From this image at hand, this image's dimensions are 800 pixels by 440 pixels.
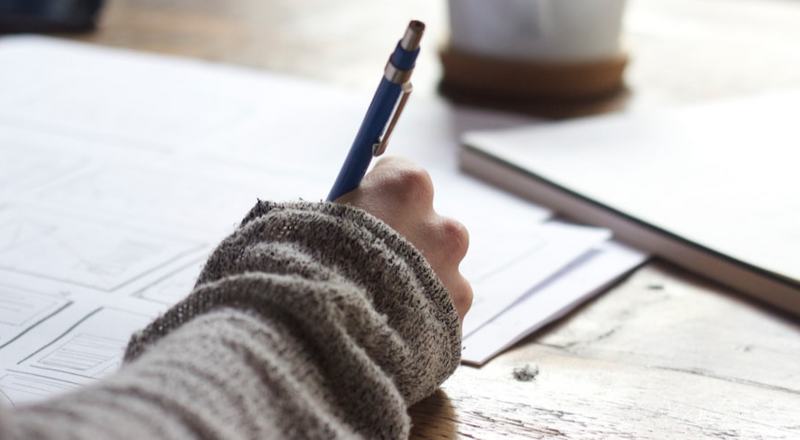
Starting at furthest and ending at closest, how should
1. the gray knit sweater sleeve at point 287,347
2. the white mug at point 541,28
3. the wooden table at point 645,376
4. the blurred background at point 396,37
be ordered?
1. the blurred background at point 396,37
2. the white mug at point 541,28
3. the wooden table at point 645,376
4. the gray knit sweater sleeve at point 287,347

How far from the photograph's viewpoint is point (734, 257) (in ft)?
1.75

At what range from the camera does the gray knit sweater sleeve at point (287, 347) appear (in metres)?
0.30

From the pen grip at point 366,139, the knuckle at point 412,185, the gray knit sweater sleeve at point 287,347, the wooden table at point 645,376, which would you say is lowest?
the wooden table at point 645,376

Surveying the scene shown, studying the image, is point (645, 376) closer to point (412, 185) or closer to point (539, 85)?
point (412, 185)

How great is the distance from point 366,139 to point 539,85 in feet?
1.61

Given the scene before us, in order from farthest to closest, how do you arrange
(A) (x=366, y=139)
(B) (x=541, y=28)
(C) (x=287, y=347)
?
(B) (x=541, y=28), (A) (x=366, y=139), (C) (x=287, y=347)

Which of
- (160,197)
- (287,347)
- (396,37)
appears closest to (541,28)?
(396,37)

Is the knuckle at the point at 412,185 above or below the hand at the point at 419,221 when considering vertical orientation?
above

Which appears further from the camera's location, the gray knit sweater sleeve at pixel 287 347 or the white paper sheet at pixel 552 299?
the white paper sheet at pixel 552 299

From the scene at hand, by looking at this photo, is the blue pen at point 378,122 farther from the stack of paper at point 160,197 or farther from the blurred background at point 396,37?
the blurred background at point 396,37

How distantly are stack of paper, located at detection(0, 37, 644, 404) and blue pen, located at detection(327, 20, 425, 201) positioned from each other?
105 mm

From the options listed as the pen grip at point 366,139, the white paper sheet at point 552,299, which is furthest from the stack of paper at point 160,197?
the pen grip at point 366,139

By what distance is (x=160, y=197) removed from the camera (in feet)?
2.14

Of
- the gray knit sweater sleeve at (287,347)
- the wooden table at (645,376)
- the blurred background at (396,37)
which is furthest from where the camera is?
the blurred background at (396,37)
